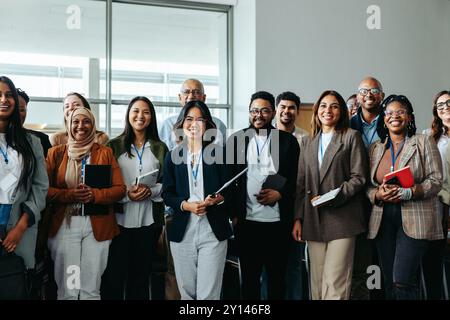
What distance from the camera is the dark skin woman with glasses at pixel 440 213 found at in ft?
11.7

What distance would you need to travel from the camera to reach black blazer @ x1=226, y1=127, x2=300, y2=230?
3.55 m

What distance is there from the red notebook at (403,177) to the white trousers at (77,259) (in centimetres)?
197

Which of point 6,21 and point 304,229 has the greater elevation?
point 6,21

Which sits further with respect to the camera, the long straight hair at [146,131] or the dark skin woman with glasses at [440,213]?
the long straight hair at [146,131]

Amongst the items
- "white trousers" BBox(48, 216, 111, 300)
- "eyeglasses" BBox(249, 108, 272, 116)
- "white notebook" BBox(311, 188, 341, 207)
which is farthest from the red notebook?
"white trousers" BBox(48, 216, 111, 300)

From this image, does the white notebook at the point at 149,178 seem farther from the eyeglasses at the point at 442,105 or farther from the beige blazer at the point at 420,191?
the eyeglasses at the point at 442,105

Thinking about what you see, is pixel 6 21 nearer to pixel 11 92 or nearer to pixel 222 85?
pixel 222 85

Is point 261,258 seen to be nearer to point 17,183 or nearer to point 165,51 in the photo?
point 17,183

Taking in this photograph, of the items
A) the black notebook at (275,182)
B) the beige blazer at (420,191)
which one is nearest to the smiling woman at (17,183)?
the black notebook at (275,182)

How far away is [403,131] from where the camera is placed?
3.50 meters

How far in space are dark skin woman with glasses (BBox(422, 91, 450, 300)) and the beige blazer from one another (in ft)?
0.62

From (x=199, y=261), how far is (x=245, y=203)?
533mm

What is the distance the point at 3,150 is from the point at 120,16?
15.4 feet
